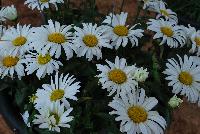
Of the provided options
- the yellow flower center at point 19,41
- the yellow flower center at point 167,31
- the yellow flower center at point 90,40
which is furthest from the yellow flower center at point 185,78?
the yellow flower center at point 19,41

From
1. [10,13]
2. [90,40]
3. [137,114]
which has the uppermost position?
[10,13]

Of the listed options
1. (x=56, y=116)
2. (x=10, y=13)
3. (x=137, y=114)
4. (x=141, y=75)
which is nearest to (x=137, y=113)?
(x=137, y=114)

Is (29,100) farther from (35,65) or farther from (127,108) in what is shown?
(127,108)

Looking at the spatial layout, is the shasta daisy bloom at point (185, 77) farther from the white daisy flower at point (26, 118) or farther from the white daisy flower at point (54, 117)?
the white daisy flower at point (26, 118)

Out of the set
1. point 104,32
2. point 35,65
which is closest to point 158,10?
point 104,32

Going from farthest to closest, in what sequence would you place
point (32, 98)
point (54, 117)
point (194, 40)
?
point (194, 40) → point (32, 98) → point (54, 117)

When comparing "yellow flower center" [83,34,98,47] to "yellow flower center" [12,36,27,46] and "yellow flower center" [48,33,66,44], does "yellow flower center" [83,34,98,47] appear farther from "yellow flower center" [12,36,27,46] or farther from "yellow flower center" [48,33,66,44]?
"yellow flower center" [12,36,27,46]

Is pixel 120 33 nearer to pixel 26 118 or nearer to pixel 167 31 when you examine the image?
pixel 167 31
